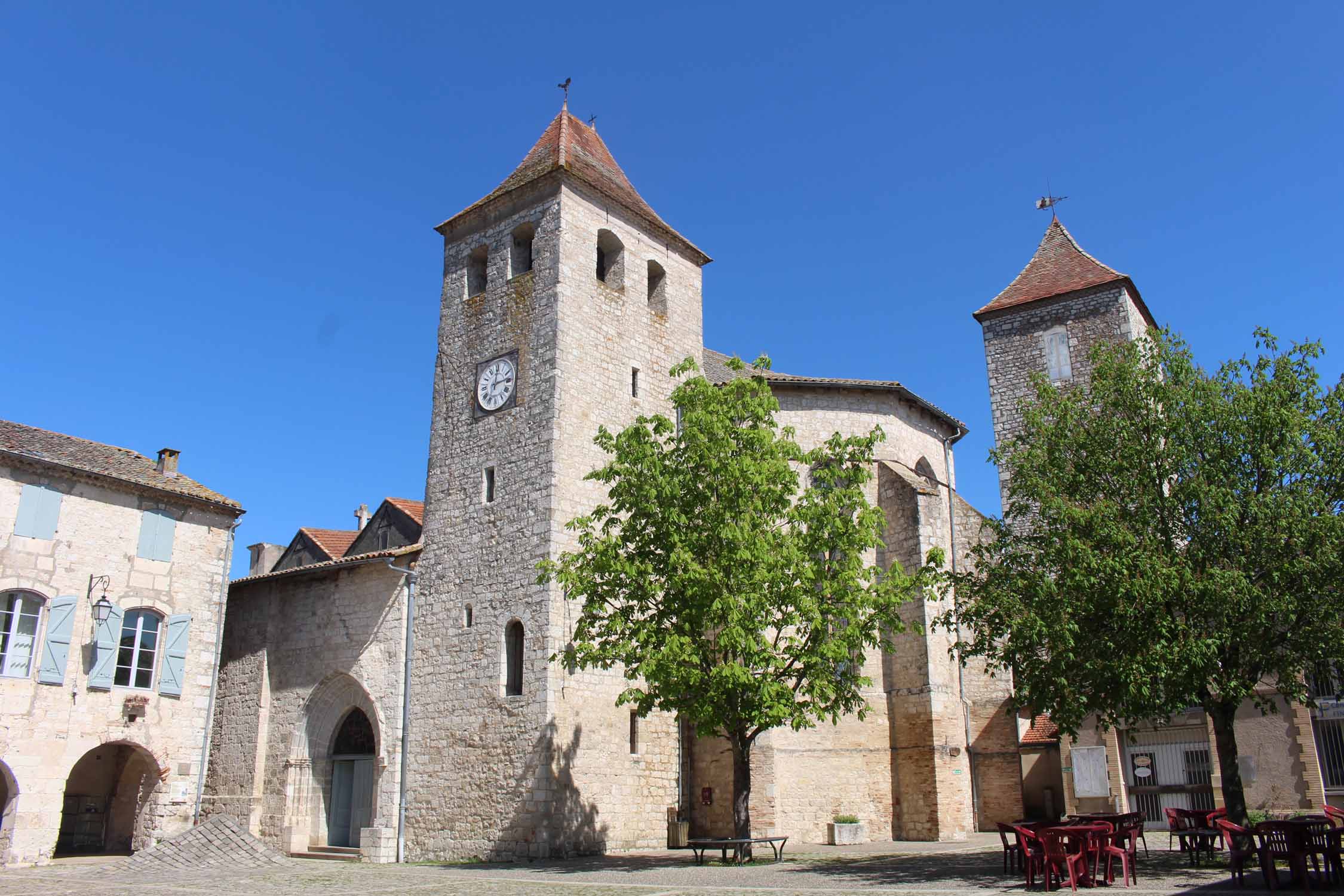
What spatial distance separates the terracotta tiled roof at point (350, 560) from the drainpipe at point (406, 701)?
236 mm

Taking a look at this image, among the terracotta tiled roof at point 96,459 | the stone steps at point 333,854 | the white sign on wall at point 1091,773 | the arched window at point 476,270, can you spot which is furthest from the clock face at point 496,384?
the white sign on wall at point 1091,773

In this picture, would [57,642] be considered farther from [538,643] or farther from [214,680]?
[538,643]

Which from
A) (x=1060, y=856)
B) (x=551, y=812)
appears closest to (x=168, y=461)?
(x=551, y=812)

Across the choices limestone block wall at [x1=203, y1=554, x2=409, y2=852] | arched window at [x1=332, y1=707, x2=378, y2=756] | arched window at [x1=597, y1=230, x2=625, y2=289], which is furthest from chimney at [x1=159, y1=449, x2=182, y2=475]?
arched window at [x1=597, y1=230, x2=625, y2=289]

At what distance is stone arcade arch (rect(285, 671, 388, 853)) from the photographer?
20.2 metres

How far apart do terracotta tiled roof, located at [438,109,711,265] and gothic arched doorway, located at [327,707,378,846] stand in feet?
35.1

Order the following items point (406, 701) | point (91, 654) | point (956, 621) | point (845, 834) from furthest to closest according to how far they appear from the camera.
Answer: point (406, 701) → point (956, 621) → point (91, 654) → point (845, 834)

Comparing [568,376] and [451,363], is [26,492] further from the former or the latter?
[568,376]

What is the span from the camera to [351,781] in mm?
20531

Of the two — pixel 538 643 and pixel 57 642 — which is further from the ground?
pixel 57 642

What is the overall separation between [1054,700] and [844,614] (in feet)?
9.85

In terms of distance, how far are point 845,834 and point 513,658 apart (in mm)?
6839

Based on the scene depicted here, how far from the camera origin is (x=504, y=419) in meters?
19.5

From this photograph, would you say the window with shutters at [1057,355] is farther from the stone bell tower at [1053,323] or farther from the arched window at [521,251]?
the arched window at [521,251]
